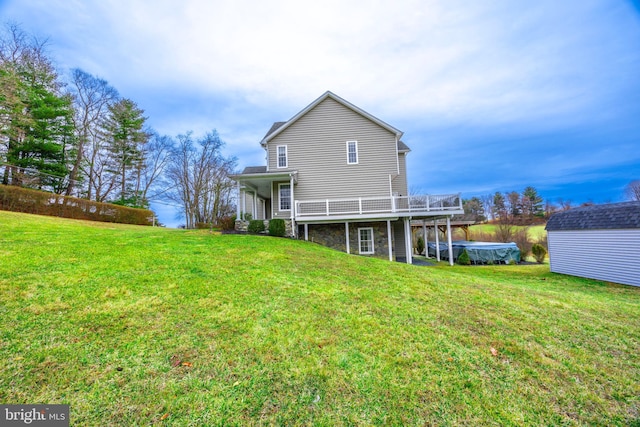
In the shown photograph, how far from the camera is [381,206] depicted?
A: 1361 cm

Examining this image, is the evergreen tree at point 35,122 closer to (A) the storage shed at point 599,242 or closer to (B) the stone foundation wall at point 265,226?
(B) the stone foundation wall at point 265,226

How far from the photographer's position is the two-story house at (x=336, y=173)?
13.9m

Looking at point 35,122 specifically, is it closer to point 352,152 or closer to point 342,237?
point 352,152

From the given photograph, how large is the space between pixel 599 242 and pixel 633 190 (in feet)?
98.2

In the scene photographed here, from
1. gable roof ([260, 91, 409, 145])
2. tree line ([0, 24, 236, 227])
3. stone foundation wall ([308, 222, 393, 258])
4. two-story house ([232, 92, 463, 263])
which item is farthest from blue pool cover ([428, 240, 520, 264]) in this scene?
tree line ([0, 24, 236, 227])

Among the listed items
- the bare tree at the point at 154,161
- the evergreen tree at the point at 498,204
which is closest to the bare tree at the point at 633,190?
the evergreen tree at the point at 498,204

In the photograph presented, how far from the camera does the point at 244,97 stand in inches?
1014

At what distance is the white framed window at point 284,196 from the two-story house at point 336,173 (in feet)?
0.19

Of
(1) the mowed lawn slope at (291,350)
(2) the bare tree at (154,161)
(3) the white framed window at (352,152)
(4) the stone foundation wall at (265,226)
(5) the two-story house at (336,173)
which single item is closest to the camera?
(1) the mowed lawn slope at (291,350)

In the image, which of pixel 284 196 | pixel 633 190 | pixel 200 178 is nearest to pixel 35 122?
pixel 200 178

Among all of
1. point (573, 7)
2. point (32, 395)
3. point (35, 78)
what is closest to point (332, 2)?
point (573, 7)

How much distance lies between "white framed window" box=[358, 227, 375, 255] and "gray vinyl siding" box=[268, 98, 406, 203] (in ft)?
6.88

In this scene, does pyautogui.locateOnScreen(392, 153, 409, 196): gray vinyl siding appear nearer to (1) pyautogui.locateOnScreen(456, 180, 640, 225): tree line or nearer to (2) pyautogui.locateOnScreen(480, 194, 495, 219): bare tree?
(1) pyautogui.locateOnScreen(456, 180, 640, 225): tree line

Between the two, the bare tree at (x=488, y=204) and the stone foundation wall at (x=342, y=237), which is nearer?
the stone foundation wall at (x=342, y=237)
